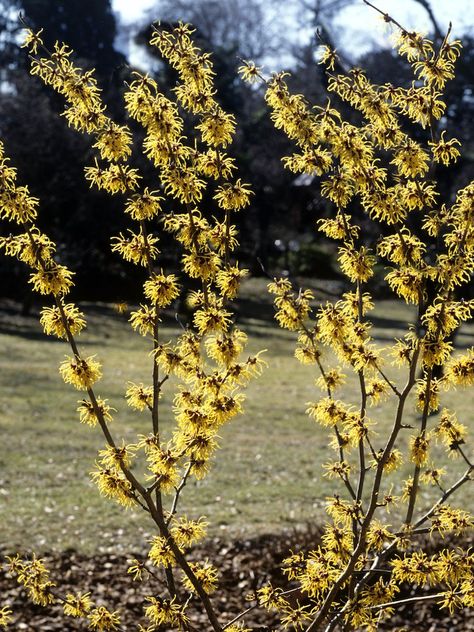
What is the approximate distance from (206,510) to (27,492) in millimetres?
1708

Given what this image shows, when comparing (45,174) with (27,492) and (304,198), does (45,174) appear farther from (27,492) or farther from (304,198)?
(27,492)

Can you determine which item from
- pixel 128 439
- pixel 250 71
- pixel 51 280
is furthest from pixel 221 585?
pixel 128 439

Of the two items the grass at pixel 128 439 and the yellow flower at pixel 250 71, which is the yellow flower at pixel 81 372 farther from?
the grass at pixel 128 439

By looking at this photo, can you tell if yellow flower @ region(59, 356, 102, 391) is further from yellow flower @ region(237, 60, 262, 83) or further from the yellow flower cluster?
yellow flower @ region(237, 60, 262, 83)

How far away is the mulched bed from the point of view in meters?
5.40

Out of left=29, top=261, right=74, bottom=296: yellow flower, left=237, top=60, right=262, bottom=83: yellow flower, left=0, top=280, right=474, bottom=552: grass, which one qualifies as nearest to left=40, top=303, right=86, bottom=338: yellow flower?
left=29, top=261, right=74, bottom=296: yellow flower

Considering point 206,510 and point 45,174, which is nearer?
point 206,510

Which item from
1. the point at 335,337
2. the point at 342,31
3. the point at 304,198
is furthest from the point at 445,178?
the point at 335,337

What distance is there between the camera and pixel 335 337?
9.78 ft

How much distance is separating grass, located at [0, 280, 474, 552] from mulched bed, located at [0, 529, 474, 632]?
1.14 feet

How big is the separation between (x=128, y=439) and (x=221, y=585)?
15.5 ft

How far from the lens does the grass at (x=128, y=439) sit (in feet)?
23.6

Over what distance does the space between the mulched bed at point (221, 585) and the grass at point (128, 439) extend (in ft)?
1.14

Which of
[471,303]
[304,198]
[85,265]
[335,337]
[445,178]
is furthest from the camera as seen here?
[304,198]
